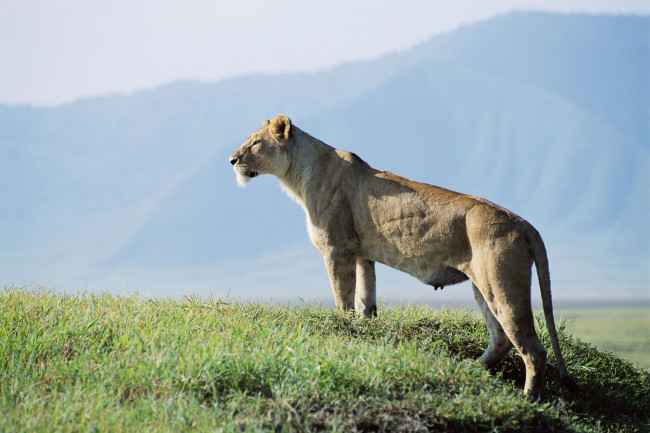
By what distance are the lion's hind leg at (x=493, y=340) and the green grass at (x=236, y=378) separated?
19 cm

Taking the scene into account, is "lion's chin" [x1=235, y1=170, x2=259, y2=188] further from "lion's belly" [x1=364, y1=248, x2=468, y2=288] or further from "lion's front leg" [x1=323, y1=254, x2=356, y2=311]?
"lion's belly" [x1=364, y1=248, x2=468, y2=288]

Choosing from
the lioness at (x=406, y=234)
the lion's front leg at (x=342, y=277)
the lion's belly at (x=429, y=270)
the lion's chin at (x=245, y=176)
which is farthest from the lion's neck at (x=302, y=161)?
the lion's belly at (x=429, y=270)

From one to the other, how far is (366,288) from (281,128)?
199 centimetres

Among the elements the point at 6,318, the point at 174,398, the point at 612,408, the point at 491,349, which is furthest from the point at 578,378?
the point at 6,318

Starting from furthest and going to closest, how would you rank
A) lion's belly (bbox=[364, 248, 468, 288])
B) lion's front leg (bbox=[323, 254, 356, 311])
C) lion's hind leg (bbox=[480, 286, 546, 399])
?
lion's front leg (bbox=[323, 254, 356, 311]), lion's belly (bbox=[364, 248, 468, 288]), lion's hind leg (bbox=[480, 286, 546, 399])

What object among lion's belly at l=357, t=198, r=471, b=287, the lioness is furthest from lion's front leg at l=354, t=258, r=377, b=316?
lion's belly at l=357, t=198, r=471, b=287

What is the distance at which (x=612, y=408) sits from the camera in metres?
7.50

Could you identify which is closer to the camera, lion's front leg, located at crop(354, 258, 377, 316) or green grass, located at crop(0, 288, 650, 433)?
green grass, located at crop(0, 288, 650, 433)

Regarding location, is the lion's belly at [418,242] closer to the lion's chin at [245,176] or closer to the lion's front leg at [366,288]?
the lion's front leg at [366,288]

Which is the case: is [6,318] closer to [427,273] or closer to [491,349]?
[427,273]

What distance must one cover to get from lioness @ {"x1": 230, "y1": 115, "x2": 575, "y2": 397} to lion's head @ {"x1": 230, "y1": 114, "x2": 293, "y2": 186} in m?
0.01

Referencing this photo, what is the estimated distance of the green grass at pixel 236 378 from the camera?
4.57 metres

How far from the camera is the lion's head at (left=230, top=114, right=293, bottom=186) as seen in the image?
7.51 m

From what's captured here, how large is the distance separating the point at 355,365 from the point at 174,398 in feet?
4.55
